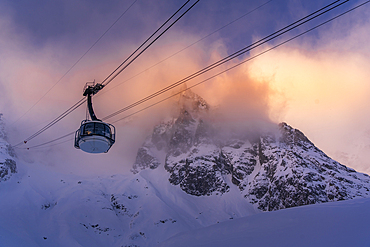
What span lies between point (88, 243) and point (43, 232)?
1877 cm

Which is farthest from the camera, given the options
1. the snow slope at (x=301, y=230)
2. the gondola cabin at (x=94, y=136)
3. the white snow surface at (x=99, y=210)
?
the white snow surface at (x=99, y=210)

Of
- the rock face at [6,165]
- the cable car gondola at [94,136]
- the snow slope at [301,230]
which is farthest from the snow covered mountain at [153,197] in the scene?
the snow slope at [301,230]

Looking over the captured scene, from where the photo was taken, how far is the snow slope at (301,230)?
719 centimetres

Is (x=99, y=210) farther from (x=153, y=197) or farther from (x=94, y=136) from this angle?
(x=94, y=136)

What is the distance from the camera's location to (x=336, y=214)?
9.23 metres

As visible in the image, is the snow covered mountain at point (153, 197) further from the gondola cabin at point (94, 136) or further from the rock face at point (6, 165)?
the gondola cabin at point (94, 136)

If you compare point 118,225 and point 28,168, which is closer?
point 118,225

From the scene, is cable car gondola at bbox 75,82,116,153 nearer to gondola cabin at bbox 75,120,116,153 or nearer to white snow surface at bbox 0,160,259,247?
gondola cabin at bbox 75,120,116,153

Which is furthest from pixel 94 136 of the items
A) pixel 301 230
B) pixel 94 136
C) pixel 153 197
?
pixel 153 197

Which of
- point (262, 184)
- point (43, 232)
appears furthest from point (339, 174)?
point (43, 232)

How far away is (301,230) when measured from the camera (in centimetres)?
834

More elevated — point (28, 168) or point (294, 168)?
point (28, 168)

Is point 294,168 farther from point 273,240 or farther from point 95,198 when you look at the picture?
point 273,240

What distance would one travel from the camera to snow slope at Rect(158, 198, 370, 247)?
7188 millimetres
